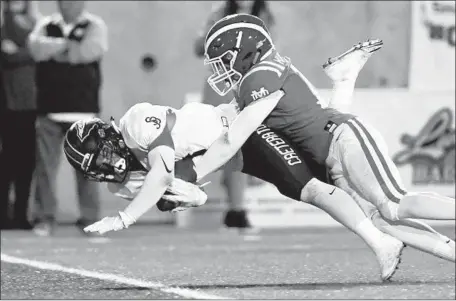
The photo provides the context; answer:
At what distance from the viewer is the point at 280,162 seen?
17.4ft

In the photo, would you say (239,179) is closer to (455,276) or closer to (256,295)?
(455,276)

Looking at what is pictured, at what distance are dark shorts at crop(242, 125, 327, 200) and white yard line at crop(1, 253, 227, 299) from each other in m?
0.53

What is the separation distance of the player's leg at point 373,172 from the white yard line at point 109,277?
2.82ft

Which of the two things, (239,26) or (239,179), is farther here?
(239,179)

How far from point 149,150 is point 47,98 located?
4156 millimetres

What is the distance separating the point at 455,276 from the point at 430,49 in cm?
489

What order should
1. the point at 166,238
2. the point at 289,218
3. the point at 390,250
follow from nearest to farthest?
1. the point at 390,250
2. the point at 166,238
3. the point at 289,218

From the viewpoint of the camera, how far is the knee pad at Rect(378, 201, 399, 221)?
15.7ft

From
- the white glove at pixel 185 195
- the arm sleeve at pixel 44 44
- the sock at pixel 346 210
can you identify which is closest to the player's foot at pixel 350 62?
the sock at pixel 346 210

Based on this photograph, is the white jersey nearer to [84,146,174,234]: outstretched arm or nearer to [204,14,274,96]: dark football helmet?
[84,146,174,234]: outstretched arm

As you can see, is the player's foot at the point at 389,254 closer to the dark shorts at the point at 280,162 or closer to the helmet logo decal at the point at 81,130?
the dark shorts at the point at 280,162

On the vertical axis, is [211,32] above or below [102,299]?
above

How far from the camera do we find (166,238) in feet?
31.1

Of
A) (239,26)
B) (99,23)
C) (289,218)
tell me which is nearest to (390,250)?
(239,26)
